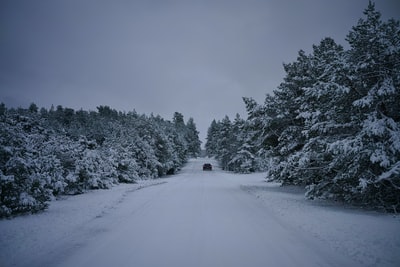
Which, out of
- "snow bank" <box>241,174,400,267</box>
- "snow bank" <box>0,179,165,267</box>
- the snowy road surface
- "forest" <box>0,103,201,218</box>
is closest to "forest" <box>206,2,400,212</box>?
"snow bank" <box>241,174,400,267</box>


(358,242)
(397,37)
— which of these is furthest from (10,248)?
(397,37)

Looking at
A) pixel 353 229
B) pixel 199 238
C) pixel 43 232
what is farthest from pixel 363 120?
pixel 43 232

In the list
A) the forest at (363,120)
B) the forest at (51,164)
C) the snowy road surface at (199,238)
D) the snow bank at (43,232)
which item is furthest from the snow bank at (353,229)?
the forest at (51,164)

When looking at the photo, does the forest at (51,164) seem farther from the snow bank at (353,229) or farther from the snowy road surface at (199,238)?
the snow bank at (353,229)

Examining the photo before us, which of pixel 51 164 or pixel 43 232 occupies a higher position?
pixel 51 164

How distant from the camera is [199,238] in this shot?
19.5 feet

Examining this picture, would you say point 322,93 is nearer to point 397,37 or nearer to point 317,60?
point 397,37

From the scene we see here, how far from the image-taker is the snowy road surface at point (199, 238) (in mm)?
4676

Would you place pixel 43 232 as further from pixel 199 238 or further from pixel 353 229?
pixel 353 229

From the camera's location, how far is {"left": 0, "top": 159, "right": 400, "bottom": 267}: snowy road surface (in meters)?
4.68

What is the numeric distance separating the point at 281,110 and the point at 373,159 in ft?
29.4

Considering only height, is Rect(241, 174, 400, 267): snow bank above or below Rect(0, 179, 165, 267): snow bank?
above

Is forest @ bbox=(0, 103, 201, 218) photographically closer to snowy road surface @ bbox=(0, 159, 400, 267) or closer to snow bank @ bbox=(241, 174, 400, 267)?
snowy road surface @ bbox=(0, 159, 400, 267)

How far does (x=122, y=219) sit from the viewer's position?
7957 mm
